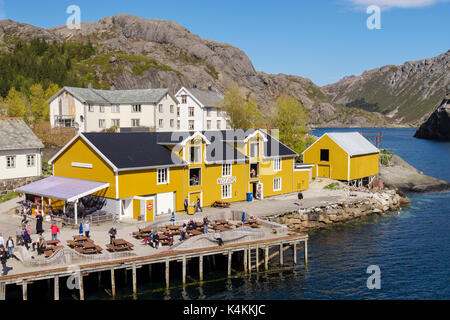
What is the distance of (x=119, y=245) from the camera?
34188mm

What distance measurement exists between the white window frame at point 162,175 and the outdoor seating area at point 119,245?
1222 centimetres

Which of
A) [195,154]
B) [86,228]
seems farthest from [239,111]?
[86,228]

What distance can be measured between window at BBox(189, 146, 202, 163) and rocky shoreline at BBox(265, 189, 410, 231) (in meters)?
9.77

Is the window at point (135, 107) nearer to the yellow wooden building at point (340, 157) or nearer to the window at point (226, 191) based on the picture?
the yellow wooden building at point (340, 157)

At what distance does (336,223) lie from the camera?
54.2m

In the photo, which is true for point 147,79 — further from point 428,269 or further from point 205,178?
point 428,269

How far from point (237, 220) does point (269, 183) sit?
1385cm

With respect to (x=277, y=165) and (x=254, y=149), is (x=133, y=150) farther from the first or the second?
(x=277, y=165)

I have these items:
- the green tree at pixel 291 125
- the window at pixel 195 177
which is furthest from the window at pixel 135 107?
the window at pixel 195 177

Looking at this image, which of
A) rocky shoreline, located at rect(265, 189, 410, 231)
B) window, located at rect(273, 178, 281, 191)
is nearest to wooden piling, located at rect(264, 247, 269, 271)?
rocky shoreline, located at rect(265, 189, 410, 231)

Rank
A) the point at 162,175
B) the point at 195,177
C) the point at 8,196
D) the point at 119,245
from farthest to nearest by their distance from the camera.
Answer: the point at 8,196 → the point at 195,177 → the point at 162,175 → the point at 119,245

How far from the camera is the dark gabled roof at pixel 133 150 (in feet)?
145

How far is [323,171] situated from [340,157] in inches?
139
